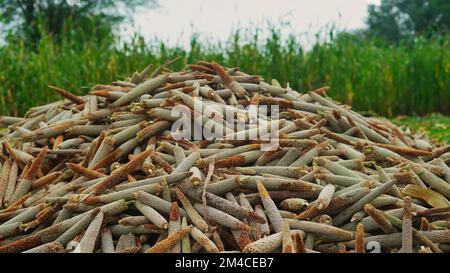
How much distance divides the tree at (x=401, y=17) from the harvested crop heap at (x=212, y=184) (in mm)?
25166

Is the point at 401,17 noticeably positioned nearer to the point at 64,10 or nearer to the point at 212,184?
the point at 64,10

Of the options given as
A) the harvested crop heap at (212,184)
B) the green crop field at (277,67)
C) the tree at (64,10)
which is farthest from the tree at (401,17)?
the harvested crop heap at (212,184)

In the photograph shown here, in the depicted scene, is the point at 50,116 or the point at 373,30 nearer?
the point at 50,116

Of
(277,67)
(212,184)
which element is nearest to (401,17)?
(277,67)

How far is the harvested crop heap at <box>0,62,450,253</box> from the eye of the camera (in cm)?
206

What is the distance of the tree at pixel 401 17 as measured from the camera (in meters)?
27.2

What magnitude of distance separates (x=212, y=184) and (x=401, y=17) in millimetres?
29200

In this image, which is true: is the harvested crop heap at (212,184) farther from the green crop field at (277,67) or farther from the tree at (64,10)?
the tree at (64,10)

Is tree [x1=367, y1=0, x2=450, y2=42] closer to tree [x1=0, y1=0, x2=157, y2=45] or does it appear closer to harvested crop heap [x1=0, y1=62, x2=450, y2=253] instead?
tree [x1=0, y1=0, x2=157, y2=45]
